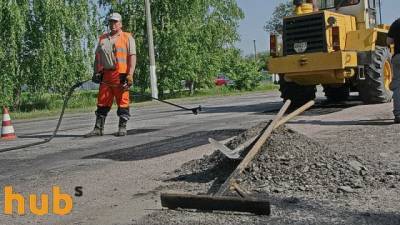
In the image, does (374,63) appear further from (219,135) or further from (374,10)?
(219,135)

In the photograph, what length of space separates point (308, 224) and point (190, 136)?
5155 mm

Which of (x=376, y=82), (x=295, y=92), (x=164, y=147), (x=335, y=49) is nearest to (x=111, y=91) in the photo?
(x=164, y=147)

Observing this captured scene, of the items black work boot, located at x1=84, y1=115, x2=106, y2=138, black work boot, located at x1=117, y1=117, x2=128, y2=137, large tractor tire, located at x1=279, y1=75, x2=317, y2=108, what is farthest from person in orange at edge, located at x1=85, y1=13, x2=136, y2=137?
large tractor tire, located at x1=279, y1=75, x2=317, y2=108

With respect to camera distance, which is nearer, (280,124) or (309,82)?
(280,124)

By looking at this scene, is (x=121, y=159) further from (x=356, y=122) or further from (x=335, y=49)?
(x=335, y=49)

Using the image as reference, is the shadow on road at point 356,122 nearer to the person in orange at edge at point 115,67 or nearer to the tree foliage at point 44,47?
the person in orange at edge at point 115,67

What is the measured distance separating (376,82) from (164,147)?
628cm

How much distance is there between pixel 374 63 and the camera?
40.3 feet

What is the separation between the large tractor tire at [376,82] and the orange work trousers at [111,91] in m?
5.63

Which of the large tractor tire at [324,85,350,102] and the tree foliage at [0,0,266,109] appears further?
the tree foliage at [0,0,266,109]

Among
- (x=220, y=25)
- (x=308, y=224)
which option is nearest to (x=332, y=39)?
(x=308, y=224)

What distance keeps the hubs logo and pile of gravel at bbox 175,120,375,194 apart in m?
1.21

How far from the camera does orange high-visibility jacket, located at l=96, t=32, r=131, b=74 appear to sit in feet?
31.2

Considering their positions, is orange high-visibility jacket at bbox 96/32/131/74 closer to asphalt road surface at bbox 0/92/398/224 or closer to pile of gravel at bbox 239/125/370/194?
asphalt road surface at bbox 0/92/398/224
